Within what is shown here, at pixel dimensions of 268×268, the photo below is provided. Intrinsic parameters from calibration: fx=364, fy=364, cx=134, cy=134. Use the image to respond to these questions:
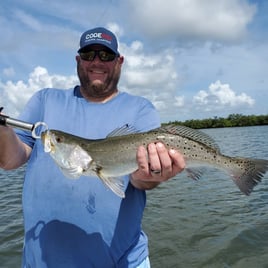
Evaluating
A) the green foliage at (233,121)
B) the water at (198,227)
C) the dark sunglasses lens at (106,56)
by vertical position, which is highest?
the green foliage at (233,121)

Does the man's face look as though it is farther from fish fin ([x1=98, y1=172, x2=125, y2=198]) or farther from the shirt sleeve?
fish fin ([x1=98, y1=172, x2=125, y2=198])

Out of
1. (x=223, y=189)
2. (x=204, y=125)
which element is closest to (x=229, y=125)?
(x=204, y=125)

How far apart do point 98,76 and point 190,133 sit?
49.8 inches

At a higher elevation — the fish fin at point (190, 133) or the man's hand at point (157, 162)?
the fish fin at point (190, 133)

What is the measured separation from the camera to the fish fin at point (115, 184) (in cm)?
324

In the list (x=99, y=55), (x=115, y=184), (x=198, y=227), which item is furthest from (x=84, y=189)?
(x=198, y=227)

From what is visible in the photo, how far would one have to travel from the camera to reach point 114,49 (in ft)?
13.6

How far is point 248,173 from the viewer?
144 inches

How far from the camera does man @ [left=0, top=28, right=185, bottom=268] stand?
3373mm

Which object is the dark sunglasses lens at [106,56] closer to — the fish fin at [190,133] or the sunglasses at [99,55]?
the sunglasses at [99,55]

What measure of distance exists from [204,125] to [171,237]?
4538 inches

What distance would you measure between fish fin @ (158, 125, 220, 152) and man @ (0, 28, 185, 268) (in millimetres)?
224

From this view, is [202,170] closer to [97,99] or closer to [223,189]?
[97,99]

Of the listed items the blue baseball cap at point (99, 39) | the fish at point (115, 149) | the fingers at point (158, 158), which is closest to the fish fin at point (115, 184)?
the fish at point (115, 149)
